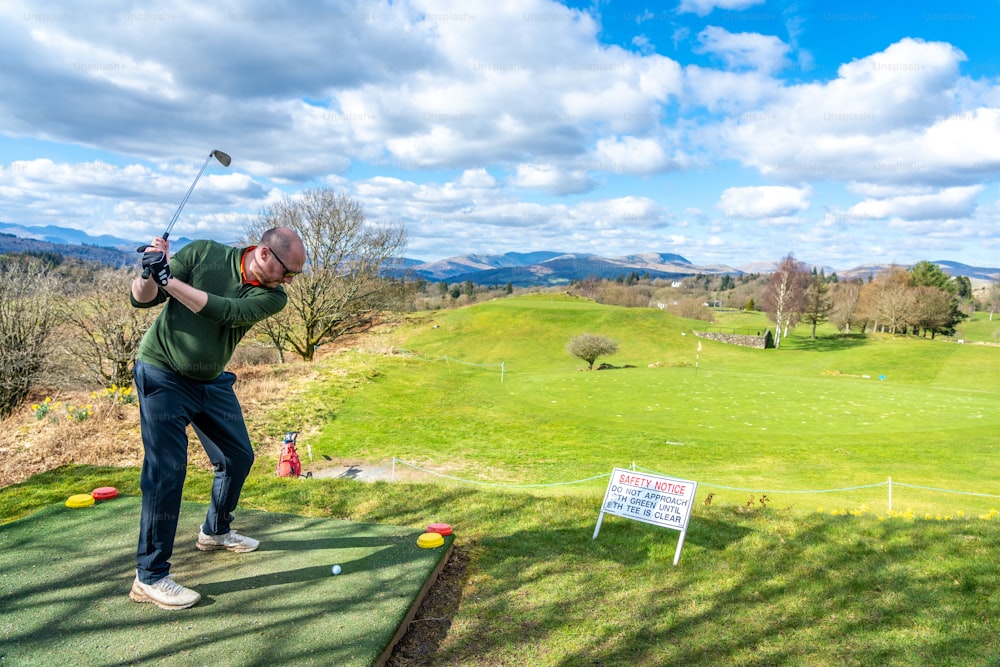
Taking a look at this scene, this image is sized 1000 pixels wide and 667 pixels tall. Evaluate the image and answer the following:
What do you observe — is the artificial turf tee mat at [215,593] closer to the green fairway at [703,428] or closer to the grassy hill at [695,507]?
the grassy hill at [695,507]

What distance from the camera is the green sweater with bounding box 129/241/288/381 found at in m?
3.94

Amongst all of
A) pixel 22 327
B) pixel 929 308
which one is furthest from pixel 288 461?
pixel 929 308

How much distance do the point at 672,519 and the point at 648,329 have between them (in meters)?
56.4

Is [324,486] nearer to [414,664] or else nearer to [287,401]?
[414,664]

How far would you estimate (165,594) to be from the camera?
3.91 meters

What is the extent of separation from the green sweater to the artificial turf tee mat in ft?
5.56

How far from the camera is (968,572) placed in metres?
5.06

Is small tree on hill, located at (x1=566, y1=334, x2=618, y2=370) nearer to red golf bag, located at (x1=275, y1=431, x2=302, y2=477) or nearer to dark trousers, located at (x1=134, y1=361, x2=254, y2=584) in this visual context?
red golf bag, located at (x1=275, y1=431, x2=302, y2=477)

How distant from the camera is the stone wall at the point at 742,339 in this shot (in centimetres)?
5641

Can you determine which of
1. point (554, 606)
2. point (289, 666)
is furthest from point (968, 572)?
point (289, 666)

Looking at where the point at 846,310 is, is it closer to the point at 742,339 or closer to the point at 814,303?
the point at 814,303

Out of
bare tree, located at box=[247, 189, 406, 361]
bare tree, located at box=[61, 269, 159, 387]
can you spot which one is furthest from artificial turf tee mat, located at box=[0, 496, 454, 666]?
bare tree, located at box=[247, 189, 406, 361]

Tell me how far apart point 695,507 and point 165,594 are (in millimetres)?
5783

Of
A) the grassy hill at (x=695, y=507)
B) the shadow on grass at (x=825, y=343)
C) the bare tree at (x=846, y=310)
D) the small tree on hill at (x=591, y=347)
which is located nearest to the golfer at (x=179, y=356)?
the grassy hill at (x=695, y=507)
